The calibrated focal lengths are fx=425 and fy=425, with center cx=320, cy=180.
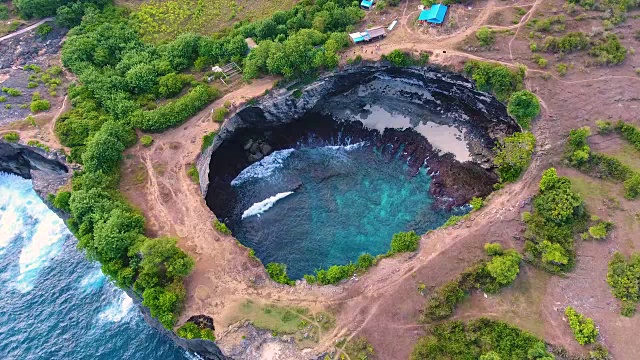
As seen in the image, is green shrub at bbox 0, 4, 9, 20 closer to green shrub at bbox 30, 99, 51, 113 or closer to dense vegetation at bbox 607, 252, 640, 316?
green shrub at bbox 30, 99, 51, 113

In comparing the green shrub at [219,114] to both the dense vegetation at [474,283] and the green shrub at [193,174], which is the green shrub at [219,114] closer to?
the green shrub at [193,174]

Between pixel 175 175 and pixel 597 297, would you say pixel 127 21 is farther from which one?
pixel 597 297

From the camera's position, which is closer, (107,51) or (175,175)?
(175,175)

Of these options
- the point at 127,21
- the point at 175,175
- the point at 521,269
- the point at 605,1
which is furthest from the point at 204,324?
the point at 605,1

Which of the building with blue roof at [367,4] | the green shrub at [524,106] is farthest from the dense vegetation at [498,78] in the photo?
the building with blue roof at [367,4]

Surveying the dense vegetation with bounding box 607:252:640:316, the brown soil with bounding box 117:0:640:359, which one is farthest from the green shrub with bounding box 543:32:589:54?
the dense vegetation with bounding box 607:252:640:316

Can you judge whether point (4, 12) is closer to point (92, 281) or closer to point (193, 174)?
point (193, 174)
